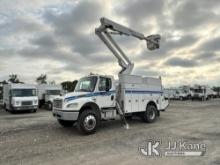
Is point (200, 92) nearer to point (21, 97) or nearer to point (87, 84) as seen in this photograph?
point (21, 97)

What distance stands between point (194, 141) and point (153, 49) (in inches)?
283

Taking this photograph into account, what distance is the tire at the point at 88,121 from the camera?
896cm

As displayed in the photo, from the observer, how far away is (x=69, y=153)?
21.6ft

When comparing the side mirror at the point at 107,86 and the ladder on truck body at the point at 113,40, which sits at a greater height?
the ladder on truck body at the point at 113,40

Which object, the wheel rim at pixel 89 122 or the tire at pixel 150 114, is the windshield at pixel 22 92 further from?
the wheel rim at pixel 89 122

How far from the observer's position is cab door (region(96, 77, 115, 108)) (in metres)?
10.0

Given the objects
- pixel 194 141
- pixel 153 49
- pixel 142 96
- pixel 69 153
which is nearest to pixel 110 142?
pixel 69 153

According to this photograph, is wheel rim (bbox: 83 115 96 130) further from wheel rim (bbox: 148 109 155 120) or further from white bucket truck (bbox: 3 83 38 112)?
white bucket truck (bbox: 3 83 38 112)

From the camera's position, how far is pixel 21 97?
2058cm

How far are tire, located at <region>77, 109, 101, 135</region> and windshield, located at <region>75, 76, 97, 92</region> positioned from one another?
1040 millimetres

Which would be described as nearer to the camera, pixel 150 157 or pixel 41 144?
pixel 150 157

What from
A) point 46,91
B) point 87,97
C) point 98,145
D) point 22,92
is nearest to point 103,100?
point 87,97

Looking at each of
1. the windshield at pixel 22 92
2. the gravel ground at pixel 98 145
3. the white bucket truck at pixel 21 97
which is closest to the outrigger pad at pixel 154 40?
the gravel ground at pixel 98 145

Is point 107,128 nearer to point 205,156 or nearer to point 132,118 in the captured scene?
point 132,118
